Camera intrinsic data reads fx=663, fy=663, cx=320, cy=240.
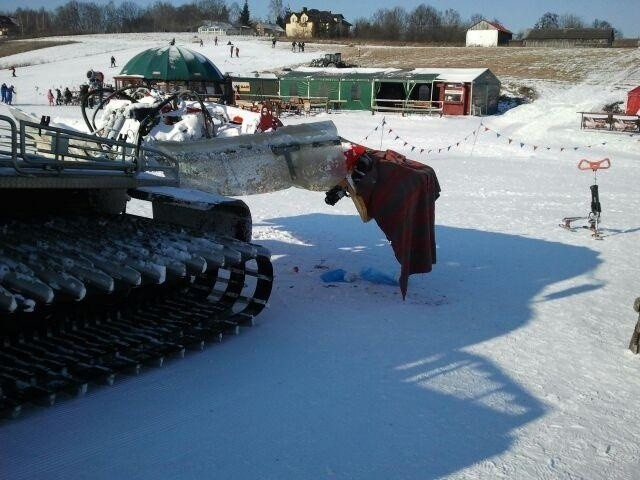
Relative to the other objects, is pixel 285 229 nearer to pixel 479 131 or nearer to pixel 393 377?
pixel 393 377

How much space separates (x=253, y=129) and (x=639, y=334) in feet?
22.5

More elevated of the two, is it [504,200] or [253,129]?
[253,129]

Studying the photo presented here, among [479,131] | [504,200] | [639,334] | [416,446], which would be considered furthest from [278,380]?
[479,131]

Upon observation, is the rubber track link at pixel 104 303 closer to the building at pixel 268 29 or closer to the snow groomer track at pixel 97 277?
the snow groomer track at pixel 97 277

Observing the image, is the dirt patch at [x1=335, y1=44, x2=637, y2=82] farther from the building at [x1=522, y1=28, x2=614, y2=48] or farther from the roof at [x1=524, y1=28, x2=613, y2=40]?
the roof at [x1=524, y1=28, x2=613, y2=40]

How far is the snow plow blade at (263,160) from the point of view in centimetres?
709

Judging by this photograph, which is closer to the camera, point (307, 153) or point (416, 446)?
point (416, 446)

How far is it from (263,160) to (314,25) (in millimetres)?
102689

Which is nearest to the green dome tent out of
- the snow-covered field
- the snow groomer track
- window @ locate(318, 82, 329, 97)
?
the snow-covered field

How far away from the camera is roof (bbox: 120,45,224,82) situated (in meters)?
17.8

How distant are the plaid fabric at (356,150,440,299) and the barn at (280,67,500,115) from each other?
2824cm

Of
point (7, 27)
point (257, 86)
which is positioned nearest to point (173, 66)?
point (257, 86)

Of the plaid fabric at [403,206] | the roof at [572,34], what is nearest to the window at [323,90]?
the plaid fabric at [403,206]

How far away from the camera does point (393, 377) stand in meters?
5.65
